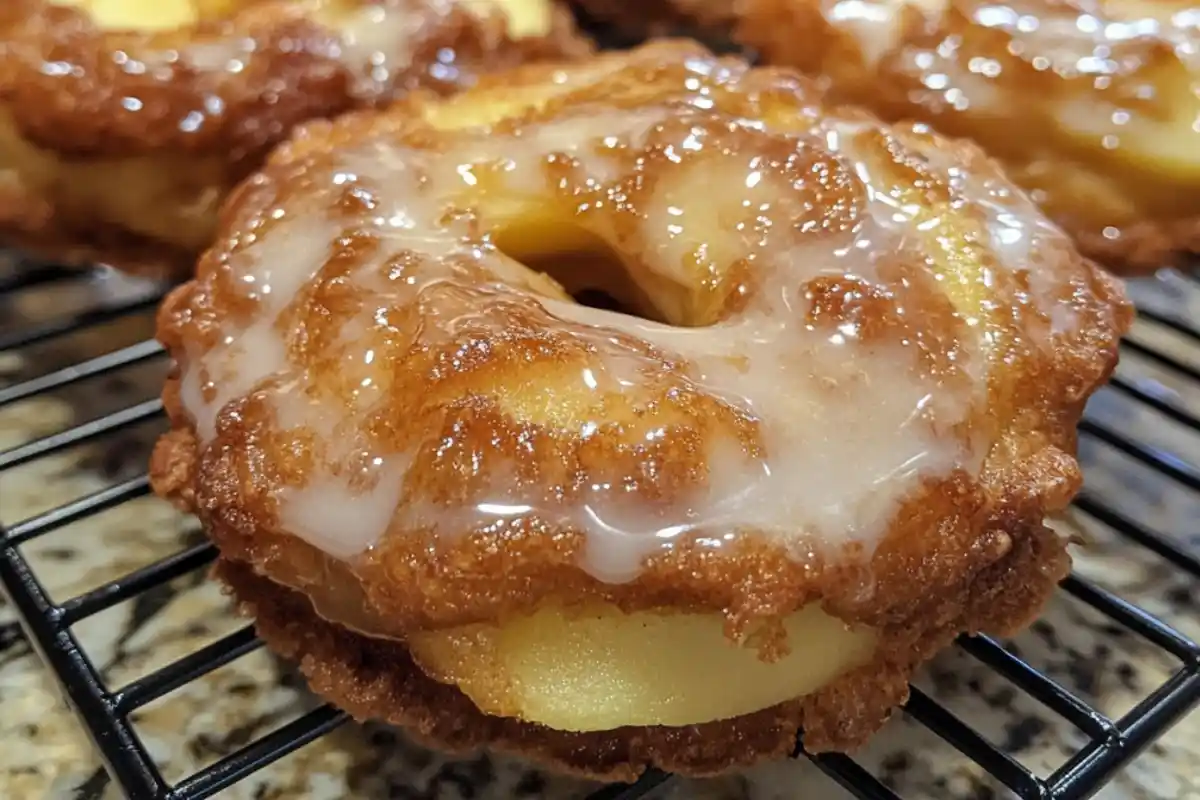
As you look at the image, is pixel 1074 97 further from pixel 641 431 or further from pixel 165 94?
pixel 165 94

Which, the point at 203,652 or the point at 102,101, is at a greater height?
the point at 102,101

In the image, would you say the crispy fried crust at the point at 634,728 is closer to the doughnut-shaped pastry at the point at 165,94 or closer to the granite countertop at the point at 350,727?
the granite countertop at the point at 350,727

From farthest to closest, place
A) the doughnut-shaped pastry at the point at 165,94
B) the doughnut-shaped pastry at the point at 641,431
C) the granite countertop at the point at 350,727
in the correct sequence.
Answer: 1. the doughnut-shaped pastry at the point at 165,94
2. the granite countertop at the point at 350,727
3. the doughnut-shaped pastry at the point at 641,431

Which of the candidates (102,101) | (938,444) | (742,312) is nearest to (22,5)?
(102,101)

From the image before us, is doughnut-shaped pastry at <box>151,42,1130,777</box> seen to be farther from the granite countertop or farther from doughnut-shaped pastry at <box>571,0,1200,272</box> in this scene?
doughnut-shaped pastry at <box>571,0,1200,272</box>

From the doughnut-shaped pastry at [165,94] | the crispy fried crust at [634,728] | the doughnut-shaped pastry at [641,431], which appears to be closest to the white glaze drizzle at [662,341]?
the doughnut-shaped pastry at [641,431]

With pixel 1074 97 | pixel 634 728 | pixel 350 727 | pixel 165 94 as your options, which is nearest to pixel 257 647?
pixel 350 727

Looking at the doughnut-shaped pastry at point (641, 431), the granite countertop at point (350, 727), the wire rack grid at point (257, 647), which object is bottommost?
the granite countertop at point (350, 727)

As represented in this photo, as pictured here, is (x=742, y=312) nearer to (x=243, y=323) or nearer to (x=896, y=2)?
(x=243, y=323)
